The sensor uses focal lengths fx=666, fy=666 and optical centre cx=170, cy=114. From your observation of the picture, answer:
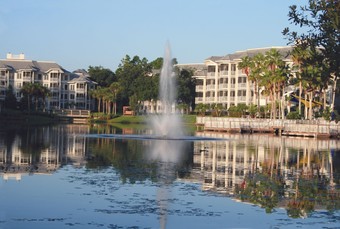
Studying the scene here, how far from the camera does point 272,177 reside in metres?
32.8

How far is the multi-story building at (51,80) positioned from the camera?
503 ft

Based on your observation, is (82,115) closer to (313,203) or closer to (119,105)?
(119,105)

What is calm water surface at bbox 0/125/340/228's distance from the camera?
67.7 ft

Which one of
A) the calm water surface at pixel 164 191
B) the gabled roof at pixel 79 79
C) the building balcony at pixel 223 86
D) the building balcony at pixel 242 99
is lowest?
the calm water surface at pixel 164 191

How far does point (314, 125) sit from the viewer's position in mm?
79562

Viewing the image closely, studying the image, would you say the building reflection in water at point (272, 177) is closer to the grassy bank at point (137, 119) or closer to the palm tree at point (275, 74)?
the palm tree at point (275, 74)

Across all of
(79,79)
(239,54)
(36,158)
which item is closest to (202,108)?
(239,54)

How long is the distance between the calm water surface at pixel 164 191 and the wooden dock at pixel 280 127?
3458 centimetres

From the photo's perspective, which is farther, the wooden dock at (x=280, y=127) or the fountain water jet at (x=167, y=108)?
the wooden dock at (x=280, y=127)

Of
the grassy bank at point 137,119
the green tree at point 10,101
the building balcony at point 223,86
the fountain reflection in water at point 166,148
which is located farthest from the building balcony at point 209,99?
the fountain reflection in water at point 166,148

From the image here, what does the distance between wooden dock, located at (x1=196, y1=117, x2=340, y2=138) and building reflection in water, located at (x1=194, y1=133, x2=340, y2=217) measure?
2856 cm

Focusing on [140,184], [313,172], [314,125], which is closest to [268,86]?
[314,125]

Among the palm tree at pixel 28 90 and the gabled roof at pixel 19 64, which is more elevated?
the gabled roof at pixel 19 64

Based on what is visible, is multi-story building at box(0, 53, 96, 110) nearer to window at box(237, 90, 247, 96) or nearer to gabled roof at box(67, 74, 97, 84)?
gabled roof at box(67, 74, 97, 84)
